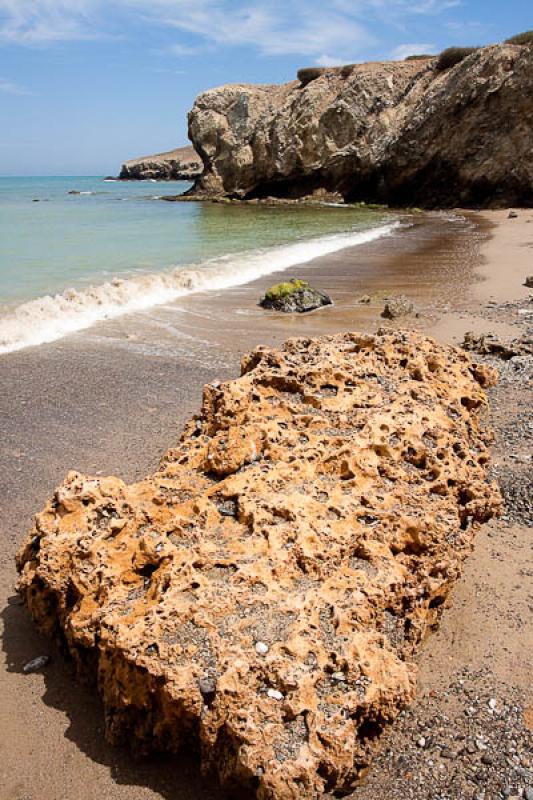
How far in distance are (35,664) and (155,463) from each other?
236cm

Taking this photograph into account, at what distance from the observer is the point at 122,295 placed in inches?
466

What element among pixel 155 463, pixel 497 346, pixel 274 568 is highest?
pixel 274 568

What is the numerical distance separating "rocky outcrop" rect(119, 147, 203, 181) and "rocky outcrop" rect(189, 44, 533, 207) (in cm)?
5161

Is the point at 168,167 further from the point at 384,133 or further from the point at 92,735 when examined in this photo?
the point at 92,735

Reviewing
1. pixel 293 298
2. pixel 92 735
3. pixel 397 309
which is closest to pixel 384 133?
pixel 293 298

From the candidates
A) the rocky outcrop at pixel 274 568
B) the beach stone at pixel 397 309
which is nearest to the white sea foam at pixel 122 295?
the beach stone at pixel 397 309

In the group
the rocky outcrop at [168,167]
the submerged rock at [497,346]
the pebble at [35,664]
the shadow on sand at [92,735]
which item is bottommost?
the shadow on sand at [92,735]

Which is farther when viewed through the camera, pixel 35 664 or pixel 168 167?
pixel 168 167

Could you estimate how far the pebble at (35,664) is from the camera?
3369mm

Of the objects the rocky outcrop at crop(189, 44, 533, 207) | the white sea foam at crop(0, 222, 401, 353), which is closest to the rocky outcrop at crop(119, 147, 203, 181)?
the rocky outcrop at crop(189, 44, 533, 207)

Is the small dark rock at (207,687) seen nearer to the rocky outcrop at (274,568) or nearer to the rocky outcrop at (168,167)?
the rocky outcrop at (274,568)

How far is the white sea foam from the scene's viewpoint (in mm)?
9688

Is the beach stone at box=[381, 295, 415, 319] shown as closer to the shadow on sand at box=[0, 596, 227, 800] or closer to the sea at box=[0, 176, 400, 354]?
the sea at box=[0, 176, 400, 354]

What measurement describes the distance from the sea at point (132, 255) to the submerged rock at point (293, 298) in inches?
87.7
